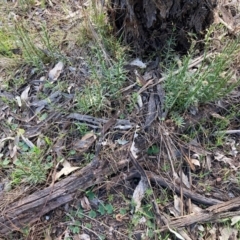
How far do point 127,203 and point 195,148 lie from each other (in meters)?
0.47

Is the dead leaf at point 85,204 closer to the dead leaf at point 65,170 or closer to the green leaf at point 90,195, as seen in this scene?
the green leaf at point 90,195

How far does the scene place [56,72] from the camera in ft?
6.91

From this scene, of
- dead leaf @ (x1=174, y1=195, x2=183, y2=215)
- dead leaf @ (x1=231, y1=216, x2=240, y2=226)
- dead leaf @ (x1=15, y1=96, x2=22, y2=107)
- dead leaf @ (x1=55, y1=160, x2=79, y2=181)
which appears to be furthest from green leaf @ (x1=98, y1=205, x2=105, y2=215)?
dead leaf @ (x1=15, y1=96, x2=22, y2=107)

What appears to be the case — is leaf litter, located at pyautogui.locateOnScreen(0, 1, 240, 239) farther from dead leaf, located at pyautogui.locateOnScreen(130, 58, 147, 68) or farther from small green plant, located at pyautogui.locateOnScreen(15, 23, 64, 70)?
small green plant, located at pyautogui.locateOnScreen(15, 23, 64, 70)

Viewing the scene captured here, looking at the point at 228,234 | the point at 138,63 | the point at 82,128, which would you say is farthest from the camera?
the point at 138,63

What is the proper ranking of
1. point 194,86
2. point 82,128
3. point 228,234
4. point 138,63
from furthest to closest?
point 138,63
point 82,128
point 194,86
point 228,234

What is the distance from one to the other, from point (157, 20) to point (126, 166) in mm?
809

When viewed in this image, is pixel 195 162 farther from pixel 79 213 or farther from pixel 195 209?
pixel 79 213

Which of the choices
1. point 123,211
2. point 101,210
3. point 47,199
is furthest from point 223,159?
point 47,199

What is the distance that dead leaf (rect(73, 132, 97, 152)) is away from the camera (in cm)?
187

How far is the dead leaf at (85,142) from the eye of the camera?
6.15 ft

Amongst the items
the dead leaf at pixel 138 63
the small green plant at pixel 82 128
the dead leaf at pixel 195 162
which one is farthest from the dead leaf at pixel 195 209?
the dead leaf at pixel 138 63

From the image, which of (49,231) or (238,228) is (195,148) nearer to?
(238,228)

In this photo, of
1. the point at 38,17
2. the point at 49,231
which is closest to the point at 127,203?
the point at 49,231
